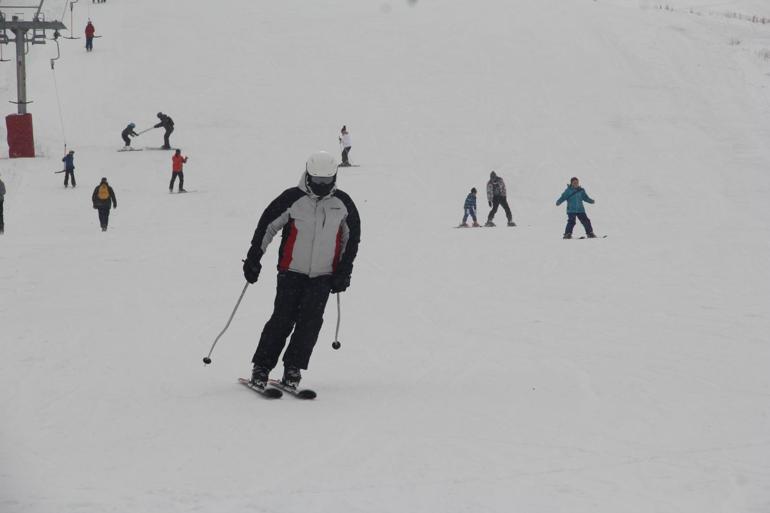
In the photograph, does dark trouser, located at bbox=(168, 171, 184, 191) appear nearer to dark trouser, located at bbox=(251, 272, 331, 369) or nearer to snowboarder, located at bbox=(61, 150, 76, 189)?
snowboarder, located at bbox=(61, 150, 76, 189)

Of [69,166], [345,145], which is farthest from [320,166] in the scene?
[345,145]

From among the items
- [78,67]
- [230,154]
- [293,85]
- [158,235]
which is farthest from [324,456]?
[78,67]

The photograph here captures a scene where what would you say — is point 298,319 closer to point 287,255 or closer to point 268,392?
point 287,255

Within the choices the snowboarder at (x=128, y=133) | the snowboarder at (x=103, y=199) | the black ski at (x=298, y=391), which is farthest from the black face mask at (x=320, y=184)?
the snowboarder at (x=128, y=133)

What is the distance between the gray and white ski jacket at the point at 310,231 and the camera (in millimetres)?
6953

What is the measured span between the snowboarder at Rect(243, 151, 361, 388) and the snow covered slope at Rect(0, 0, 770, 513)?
16.3 inches

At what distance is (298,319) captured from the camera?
23.5ft

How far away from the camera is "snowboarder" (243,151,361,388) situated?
22.8 feet

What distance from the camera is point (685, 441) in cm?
587

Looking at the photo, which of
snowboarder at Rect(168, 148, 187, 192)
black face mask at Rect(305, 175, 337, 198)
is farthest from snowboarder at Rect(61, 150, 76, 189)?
black face mask at Rect(305, 175, 337, 198)

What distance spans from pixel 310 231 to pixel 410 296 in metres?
5.31

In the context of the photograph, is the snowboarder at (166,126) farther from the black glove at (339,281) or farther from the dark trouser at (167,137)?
the black glove at (339,281)

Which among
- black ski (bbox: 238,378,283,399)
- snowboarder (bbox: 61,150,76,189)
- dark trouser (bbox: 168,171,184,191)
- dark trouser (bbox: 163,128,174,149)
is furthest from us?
dark trouser (bbox: 163,128,174,149)

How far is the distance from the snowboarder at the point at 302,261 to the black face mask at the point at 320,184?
2cm
